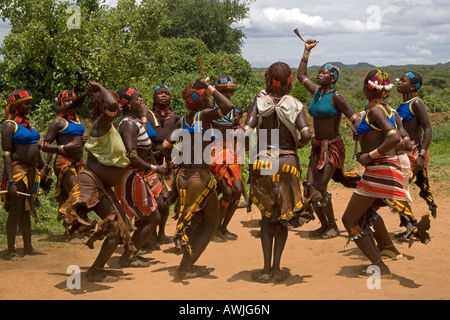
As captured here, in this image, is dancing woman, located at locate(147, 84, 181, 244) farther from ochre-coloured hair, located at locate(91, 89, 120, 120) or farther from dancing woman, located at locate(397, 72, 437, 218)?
dancing woman, located at locate(397, 72, 437, 218)

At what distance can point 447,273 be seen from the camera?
581cm

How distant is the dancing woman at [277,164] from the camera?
550 cm

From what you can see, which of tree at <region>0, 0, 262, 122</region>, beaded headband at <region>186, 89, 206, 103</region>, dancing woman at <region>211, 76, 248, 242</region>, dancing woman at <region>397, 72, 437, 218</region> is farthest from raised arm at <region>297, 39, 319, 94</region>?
tree at <region>0, 0, 262, 122</region>

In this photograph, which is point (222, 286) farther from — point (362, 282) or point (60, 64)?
point (60, 64)

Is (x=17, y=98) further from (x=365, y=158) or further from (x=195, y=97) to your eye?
(x=365, y=158)

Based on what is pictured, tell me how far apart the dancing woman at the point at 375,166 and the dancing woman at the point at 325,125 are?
1467 mm

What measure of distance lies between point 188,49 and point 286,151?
18.7m

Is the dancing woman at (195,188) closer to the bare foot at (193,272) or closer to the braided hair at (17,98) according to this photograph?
the bare foot at (193,272)

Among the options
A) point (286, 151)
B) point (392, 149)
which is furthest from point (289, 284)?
point (392, 149)

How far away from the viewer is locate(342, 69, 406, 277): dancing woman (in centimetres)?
534

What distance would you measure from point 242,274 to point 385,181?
1.75 m

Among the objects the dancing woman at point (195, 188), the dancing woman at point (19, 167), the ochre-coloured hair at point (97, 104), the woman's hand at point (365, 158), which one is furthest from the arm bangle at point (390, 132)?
the dancing woman at point (19, 167)

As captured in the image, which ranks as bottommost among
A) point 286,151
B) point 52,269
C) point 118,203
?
point 52,269

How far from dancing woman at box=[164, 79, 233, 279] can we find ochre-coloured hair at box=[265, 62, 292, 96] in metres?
0.62
